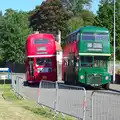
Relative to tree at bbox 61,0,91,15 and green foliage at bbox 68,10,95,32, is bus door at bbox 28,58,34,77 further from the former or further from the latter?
tree at bbox 61,0,91,15

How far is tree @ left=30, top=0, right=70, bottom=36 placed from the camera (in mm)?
111312

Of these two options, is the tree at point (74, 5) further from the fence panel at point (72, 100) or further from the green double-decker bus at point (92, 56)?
the fence panel at point (72, 100)

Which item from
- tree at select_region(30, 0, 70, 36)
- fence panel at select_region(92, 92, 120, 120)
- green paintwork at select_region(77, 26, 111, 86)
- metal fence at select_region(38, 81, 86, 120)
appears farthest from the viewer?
tree at select_region(30, 0, 70, 36)

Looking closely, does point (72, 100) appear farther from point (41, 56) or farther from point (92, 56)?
point (41, 56)

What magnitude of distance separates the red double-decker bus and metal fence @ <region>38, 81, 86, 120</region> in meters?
20.6

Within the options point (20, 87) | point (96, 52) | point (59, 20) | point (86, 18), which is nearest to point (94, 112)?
point (20, 87)

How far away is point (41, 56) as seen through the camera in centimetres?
3975

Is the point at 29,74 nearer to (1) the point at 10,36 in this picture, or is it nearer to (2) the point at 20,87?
(2) the point at 20,87

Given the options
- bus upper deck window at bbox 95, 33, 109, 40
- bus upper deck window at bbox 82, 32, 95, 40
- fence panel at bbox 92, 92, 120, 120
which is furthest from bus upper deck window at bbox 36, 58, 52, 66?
fence panel at bbox 92, 92, 120, 120

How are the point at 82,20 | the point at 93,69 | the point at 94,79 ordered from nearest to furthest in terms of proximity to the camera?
the point at 94,79 → the point at 93,69 → the point at 82,20

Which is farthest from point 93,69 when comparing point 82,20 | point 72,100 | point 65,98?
point 82,20

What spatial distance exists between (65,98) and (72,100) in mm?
780

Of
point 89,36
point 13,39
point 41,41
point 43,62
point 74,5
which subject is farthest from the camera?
point 74,5

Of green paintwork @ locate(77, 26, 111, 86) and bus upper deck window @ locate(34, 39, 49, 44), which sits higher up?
bus upper deck window @ locate(34, 39, 49, 44)
